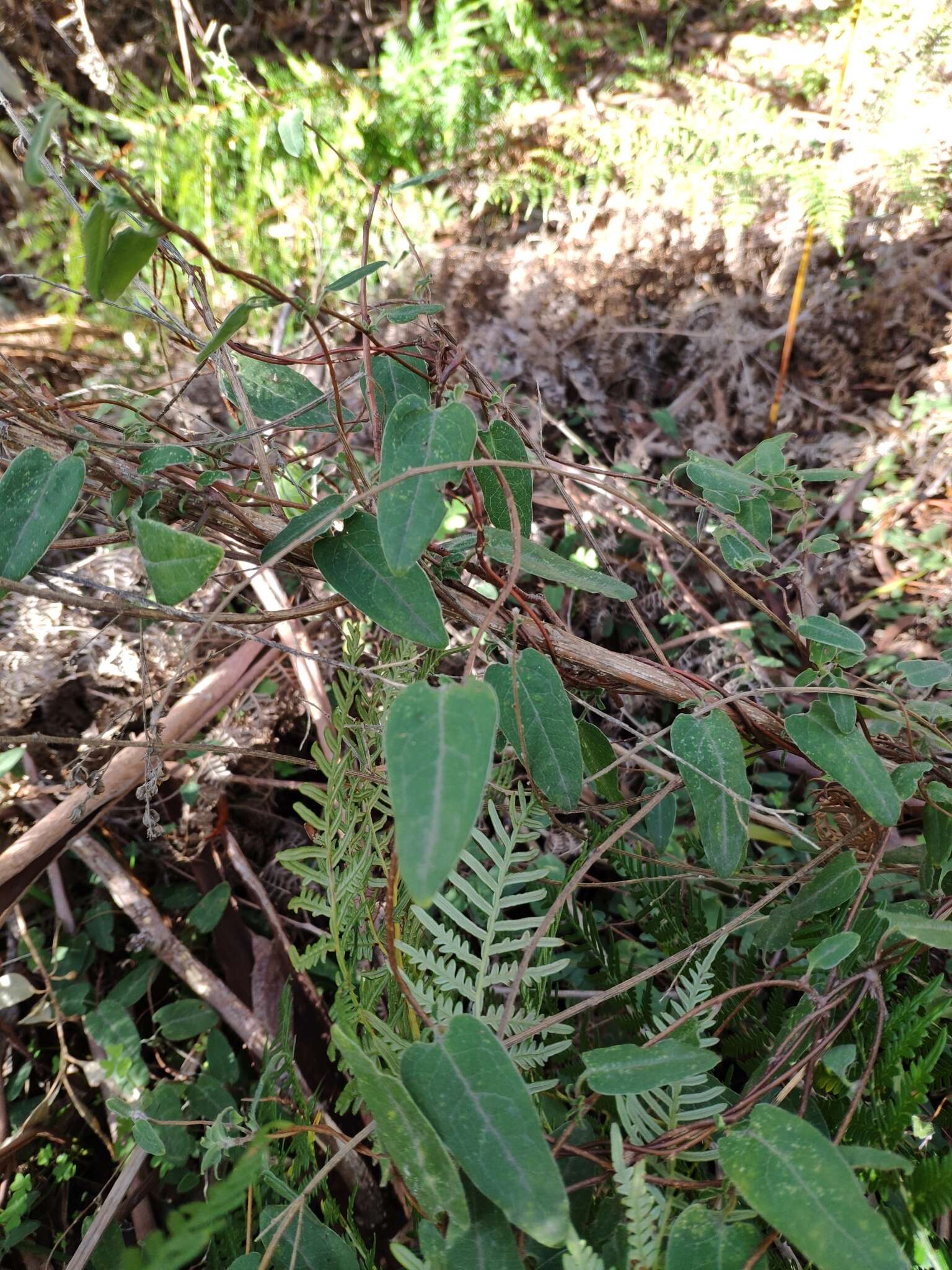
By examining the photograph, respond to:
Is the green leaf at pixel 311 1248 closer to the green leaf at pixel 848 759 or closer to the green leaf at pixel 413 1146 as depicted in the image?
the green leaf at pixel 413 1146

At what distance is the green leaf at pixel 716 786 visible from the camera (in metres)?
0.76

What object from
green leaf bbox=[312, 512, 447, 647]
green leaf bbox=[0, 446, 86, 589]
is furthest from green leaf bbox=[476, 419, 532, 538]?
green leaf bbox=[0, 446, 86, 589]

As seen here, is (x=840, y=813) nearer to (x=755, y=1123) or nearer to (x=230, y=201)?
(x=755, y=1123)

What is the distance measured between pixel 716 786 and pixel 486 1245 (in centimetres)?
41

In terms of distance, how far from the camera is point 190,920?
4.01ft

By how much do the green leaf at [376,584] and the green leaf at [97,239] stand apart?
270mm

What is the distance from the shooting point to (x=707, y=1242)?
1.89ft

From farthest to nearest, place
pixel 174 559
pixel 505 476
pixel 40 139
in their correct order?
pixel 505 476, pixel 174 559, pixel 40 139

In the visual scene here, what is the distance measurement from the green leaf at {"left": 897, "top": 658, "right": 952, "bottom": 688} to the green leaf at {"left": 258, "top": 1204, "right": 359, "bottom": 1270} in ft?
2.52

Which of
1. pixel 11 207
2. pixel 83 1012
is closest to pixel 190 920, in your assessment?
pixel 83 1012

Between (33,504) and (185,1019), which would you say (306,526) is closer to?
(33,504)

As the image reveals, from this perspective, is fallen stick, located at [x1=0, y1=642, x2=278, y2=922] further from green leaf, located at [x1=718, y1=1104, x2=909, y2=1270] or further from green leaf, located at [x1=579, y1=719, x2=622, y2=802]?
green leaf, located at [x1=718, y1=1104, x2=909, y2=1270]

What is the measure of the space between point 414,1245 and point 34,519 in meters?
0.81

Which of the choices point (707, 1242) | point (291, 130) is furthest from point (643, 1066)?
point (291, 130)
